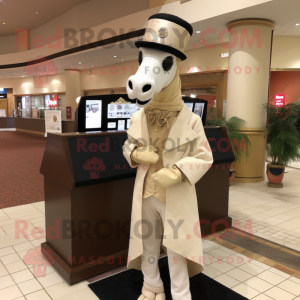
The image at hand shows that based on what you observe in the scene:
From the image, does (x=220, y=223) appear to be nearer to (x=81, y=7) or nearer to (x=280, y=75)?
(x=280, y=75)

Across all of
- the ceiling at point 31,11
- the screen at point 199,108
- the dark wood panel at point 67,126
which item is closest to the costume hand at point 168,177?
the screen at point 199,108

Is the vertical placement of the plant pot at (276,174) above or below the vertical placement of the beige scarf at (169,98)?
below

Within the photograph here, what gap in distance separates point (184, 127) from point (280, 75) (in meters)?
8.85

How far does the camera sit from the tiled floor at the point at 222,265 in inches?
83.4

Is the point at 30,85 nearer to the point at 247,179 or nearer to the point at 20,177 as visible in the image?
the point at 20,177

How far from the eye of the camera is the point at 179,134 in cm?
174

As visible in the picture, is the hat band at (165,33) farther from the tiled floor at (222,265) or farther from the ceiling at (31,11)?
the ceiling at (31,11)

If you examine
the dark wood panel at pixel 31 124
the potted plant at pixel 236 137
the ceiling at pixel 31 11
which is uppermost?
the ceiling at pixel 31 11

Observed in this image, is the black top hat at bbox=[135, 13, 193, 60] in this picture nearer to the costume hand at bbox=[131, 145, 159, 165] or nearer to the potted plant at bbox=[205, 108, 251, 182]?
the costume hand at bbox=[131, 145, 159, 165]

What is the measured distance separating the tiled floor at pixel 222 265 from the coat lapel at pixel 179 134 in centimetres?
120

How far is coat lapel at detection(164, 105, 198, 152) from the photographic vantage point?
1.74 metres

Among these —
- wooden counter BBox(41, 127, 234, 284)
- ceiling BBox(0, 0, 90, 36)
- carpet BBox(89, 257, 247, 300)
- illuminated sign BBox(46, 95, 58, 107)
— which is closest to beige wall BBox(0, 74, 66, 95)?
illuminated sign BBox(46, 95, 58, 107)

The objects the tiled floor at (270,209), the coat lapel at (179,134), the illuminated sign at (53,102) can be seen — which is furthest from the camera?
the illuminated sign at (53,102)

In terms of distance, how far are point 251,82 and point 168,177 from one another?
432 centimetres
